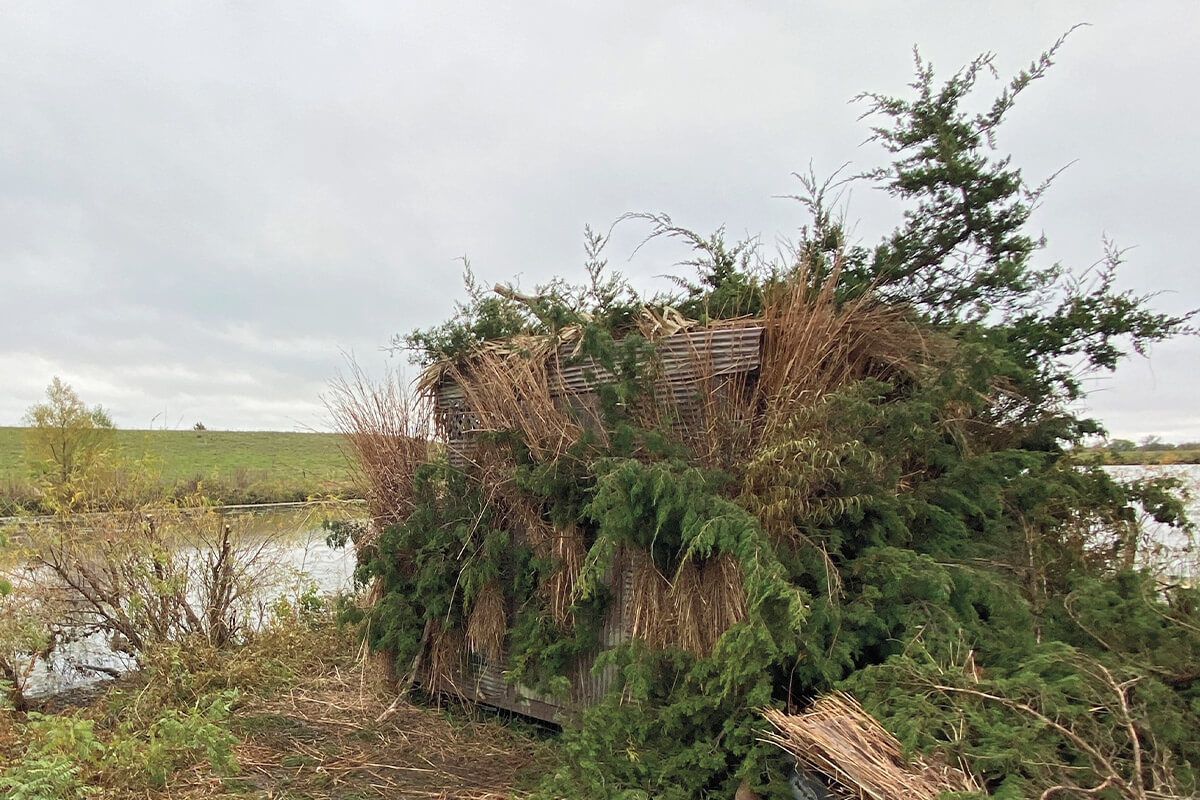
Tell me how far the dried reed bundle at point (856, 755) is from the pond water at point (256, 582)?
4056mm

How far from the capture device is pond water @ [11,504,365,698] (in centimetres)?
600

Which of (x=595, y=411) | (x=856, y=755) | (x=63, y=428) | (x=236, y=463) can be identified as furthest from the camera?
(x=236, y=463)

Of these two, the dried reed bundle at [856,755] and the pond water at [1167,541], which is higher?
the pond water at [1167,541]

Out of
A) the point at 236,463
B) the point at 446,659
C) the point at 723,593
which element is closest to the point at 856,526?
the point at 723,593

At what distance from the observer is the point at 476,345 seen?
479 cm

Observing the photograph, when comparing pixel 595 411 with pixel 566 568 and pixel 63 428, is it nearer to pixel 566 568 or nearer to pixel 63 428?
pixel 566 568

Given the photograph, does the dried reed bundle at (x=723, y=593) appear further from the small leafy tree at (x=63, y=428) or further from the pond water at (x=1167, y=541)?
the small leafy tree at (x=63, y=428)

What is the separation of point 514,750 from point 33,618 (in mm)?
4453

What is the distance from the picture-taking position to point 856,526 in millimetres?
3303

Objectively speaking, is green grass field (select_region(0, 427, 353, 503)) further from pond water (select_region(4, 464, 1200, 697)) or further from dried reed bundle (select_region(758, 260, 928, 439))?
dried reed bundle (select_region(758, 260, 928, 439))

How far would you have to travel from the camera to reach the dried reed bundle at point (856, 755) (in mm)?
2039

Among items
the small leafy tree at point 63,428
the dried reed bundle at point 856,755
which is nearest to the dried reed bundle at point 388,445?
the dried reed bundle at point 856,755

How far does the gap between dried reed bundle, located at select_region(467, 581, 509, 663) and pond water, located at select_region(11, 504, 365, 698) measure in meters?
1.66

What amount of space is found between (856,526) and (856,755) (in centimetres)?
129
